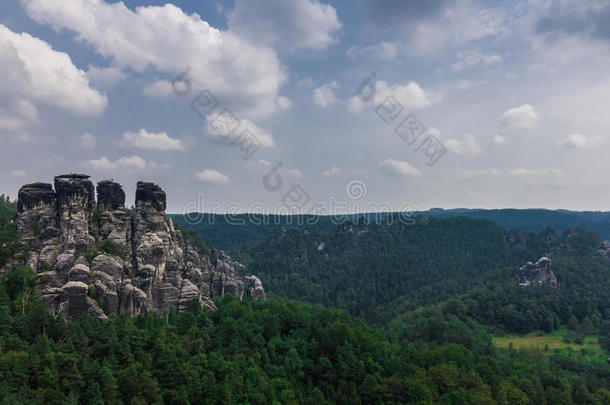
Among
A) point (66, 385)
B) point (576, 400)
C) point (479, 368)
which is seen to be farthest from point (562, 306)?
point (66, 385)

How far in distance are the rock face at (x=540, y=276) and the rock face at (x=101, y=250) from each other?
141112 millimetres

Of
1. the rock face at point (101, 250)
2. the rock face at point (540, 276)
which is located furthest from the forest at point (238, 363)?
the rock face at point (540, 276)

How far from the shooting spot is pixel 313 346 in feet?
211

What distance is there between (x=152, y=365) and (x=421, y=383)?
36.1 meters

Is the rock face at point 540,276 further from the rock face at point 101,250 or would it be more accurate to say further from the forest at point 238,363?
the rock face at point 101,250

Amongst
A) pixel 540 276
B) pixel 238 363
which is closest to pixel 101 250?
pixel 238 363

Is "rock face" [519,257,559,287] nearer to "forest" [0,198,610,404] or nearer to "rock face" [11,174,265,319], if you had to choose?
"forest" [0,198,610,404]

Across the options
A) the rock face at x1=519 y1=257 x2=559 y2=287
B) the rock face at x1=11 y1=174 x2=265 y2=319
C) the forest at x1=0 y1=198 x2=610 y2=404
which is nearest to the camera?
the forest at x1=0 y1=198 x2=610 y2=404

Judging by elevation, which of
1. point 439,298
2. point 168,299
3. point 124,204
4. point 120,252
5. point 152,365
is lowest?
point 439,298

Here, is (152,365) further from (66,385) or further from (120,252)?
(120,252)

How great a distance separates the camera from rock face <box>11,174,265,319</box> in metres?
52.8

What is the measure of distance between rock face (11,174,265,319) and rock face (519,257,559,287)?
141 meters

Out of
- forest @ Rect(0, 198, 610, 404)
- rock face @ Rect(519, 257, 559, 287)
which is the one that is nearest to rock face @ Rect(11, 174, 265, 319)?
forest @ Rect(0, 198, 610, 404)

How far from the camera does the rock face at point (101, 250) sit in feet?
173
